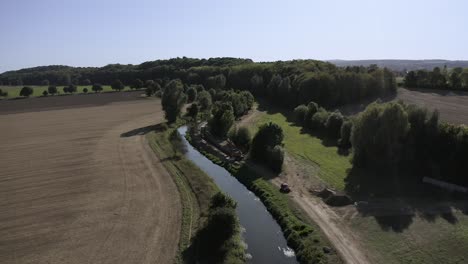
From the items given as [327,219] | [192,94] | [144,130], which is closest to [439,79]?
[192,94]

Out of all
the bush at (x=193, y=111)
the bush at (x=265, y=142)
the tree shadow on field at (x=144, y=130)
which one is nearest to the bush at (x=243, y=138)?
the bush at (x=265, y=142)

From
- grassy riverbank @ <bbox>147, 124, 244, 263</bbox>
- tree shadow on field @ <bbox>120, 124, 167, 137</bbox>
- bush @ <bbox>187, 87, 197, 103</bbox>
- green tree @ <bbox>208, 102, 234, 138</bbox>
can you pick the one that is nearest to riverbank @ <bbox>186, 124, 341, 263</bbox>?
grassy riverbank @ <bbox>147, 124, 244, 263</bbox>

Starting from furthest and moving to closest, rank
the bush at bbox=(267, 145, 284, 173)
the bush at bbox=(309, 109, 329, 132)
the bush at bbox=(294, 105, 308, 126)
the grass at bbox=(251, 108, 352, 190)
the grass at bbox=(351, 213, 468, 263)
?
the bush at bbox=(294, 105, 308, 126), the bush at bbox=(309, 109, 329, 132), the bush at bbox=(267, 145, 284, 173), the grass at bbox=(251, 108, 352, 190), the grass at bbox=(351, 213, 468, 263)

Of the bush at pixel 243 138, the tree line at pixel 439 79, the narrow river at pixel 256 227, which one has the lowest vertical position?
the narrow river at pixel 256 227

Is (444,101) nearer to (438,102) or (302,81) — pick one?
(438,102)

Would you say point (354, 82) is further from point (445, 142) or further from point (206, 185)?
point (206, 185)

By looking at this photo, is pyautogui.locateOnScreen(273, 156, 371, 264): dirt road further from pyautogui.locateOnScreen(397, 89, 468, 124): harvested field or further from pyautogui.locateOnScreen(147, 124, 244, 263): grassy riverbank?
pyautogui.locateOnScreen(397, 89, 468, 124): harvested field

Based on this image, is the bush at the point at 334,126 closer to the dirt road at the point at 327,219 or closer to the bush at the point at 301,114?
the bush at the point at 301,114

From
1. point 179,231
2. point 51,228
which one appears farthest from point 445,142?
point 51,228
